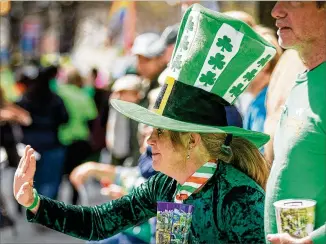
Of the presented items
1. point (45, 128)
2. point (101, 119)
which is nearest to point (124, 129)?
point (45, 128)

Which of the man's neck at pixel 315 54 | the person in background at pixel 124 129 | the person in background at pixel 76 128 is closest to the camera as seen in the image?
the man's neck at pixel 315 54

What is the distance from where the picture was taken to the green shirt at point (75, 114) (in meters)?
10.4

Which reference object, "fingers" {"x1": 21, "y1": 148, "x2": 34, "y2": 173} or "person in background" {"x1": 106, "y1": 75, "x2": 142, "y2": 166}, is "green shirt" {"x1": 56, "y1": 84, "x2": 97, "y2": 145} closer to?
"person in background" {"x1": 106, "y1": 75, "x2": 142, "y2": 166}

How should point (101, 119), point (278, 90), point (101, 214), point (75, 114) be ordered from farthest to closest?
point (101, 119) → point (75, 114) → point (278, 90) → point (101, 214)

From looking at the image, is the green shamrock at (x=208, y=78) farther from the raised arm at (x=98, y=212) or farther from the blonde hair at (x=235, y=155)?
the raised arm at (x=98, y=212)

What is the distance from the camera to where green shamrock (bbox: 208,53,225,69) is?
129 inches

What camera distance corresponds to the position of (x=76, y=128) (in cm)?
1070

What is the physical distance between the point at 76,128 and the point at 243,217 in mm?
7700

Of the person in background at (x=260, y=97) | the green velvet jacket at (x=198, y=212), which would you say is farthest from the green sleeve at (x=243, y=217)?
the person in background at (x=260, y=97)

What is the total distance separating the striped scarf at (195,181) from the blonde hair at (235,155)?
0.05 meters

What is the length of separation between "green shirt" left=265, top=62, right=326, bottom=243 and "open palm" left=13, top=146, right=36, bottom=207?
0.94 meters

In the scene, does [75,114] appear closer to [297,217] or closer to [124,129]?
[124,129]

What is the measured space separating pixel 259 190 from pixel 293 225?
18.8 inches

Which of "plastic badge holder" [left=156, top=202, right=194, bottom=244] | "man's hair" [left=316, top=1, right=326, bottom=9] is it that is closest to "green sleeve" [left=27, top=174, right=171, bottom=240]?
"plastic badge holder" [left=156, top=202, right=194, bottom=244]
